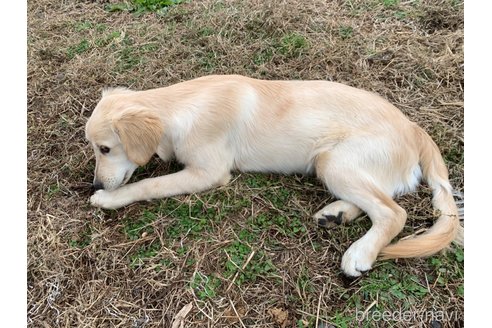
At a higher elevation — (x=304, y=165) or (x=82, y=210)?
(x=304, y=165)

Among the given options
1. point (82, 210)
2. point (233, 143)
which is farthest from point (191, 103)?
point (82, 210)

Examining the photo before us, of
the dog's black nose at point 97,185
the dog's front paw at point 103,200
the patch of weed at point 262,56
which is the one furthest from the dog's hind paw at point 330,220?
the patch of weed at point 262,56

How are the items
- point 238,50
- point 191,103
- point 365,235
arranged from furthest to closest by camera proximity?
1. point 238,50
2. point 191,103
3. point 365,235

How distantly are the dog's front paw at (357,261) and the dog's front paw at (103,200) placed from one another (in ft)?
5.01

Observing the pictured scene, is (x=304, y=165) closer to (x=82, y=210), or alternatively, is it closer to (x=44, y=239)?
(x=82, y=210)

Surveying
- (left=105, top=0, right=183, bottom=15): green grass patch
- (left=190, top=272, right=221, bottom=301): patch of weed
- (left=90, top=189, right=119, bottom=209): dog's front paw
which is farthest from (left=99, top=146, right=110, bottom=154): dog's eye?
(left=105, top=0, right=183, bottom=15): green grass patch

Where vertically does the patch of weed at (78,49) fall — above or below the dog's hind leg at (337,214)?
above

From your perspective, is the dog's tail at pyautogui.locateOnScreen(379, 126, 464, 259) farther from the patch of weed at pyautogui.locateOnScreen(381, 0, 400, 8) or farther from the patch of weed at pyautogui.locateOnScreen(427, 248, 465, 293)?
the patch of weed at pyautogui.locateOnScreen(381, 0, 400, 8)

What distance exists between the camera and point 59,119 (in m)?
3.56

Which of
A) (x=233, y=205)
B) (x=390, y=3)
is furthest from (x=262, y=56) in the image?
(x=233, y=205)

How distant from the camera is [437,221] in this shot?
266cm

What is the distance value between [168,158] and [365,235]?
1435 millimetres

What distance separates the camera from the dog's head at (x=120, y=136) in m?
2.69

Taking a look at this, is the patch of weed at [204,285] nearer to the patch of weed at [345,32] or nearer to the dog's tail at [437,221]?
the dog's tail at [437,221]
